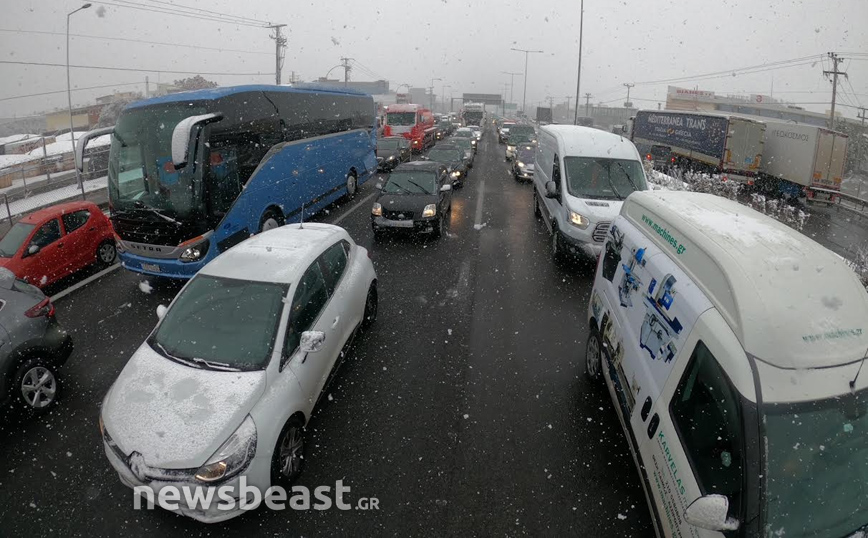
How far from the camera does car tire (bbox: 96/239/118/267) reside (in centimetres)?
988

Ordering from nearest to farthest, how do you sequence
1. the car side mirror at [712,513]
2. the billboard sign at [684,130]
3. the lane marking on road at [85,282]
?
the car side mirror at [712,513] → the lane marking on road at [85,282] → the billboard sign at [684,130]

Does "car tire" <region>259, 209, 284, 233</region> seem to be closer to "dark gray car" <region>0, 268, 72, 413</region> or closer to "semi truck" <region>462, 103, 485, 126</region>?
"dark gray car" <region>0, 268, 72, 413</region>

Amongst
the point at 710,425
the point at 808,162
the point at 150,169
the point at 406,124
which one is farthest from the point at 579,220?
the point at 406,124

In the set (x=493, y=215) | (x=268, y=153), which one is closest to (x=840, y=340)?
(x=268, y=153)

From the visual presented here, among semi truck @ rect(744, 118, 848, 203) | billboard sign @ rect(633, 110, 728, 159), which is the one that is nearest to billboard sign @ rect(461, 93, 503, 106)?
billboard sign @ rect(633, 110, 728, 159)

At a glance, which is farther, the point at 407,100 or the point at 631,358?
the point at 407,100

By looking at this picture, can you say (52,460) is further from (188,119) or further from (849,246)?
(849,246)

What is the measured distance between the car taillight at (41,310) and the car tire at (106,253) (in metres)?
4.98

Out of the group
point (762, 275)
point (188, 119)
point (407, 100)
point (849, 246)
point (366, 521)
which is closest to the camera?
point (762, 275)

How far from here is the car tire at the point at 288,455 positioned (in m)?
4.00

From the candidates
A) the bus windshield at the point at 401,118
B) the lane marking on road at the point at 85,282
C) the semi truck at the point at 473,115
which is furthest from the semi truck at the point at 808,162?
the semi truck at the point at 473,115

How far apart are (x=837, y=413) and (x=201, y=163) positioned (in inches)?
355

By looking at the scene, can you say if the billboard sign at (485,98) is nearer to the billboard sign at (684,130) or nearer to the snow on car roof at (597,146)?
the billboard sign at (684,130)

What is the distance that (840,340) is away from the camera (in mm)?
2795
